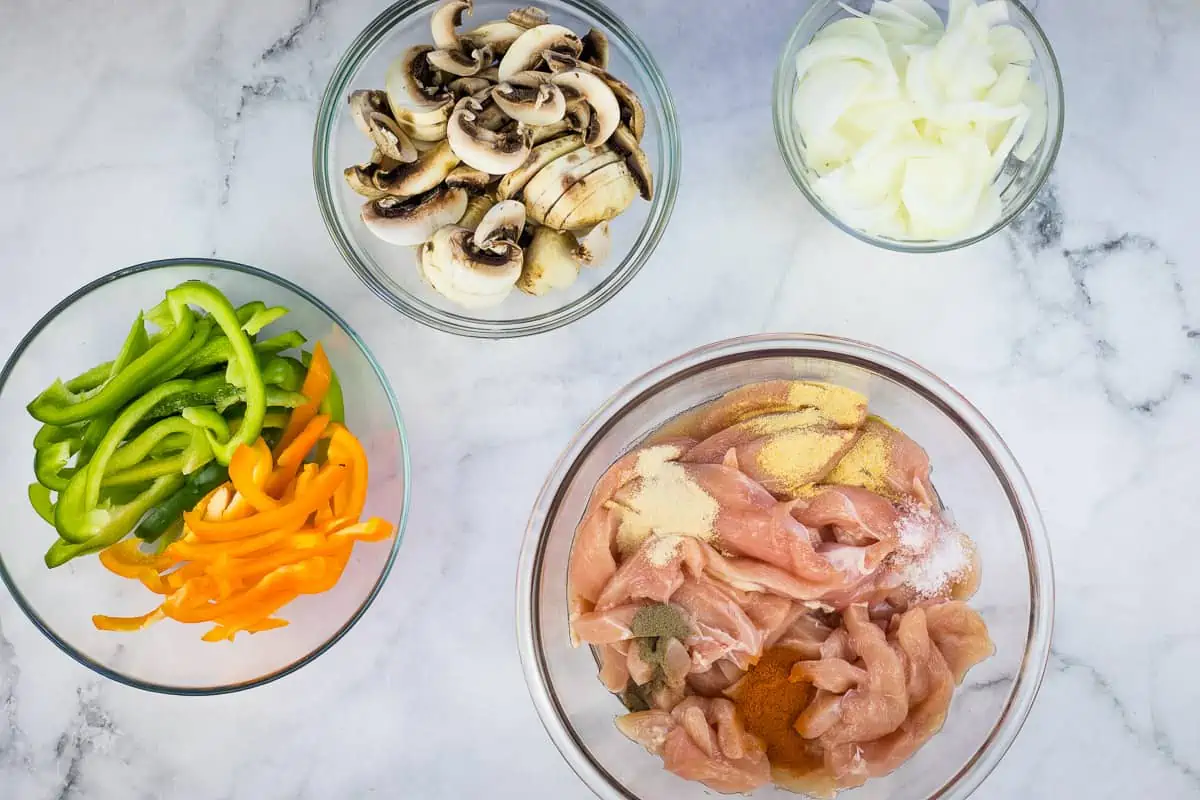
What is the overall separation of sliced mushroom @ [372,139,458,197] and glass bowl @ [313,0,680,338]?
0.55ft

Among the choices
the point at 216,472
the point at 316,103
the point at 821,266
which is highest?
the point at 316,103

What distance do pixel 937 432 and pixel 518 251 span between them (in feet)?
2.56

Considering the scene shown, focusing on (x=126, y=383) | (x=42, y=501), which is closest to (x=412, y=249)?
(x=126, y=383)

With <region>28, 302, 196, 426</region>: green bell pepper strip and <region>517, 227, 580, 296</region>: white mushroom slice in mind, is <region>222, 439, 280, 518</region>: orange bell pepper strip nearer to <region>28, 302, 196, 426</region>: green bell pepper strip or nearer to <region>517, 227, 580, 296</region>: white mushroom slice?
<region>28, 302, 196, 426</region>: green bell pepper strip

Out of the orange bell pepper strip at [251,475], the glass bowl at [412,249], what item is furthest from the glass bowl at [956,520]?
the orange bell pepper strip at [251,475]

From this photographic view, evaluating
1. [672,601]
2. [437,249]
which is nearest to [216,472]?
[437,249]

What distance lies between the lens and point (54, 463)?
5.36 feet

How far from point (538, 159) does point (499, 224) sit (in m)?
0.12

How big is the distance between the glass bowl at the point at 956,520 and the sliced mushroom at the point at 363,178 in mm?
516

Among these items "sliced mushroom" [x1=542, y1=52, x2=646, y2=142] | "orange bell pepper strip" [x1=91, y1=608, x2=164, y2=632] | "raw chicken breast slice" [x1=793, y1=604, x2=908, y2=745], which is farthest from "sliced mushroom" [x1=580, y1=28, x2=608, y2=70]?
"orange bell pepper strip" [x1=91, y1=608, x2=164, y2=632]

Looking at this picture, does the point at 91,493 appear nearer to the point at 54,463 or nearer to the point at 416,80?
the point at 54,463

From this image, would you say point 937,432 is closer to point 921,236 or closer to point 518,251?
point 921,236

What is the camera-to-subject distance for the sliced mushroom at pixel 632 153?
A: 158 centimetres

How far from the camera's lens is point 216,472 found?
5.38ft
